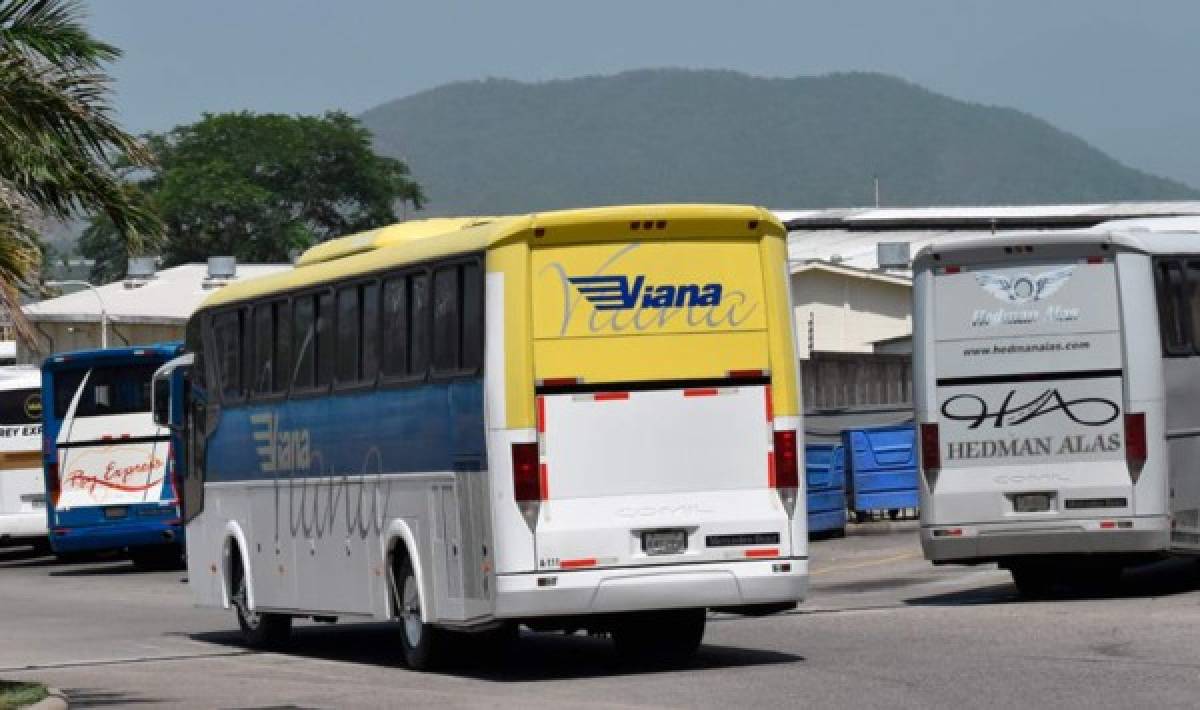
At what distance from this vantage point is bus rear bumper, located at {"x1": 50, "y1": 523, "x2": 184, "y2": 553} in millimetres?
38969

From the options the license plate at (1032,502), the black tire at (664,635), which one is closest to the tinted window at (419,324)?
the black tire at (664,635)

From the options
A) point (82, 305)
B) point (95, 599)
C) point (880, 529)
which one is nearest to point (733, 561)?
point (95, 599)

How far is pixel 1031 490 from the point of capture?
24.5 metres

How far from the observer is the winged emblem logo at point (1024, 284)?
2441 centimetres

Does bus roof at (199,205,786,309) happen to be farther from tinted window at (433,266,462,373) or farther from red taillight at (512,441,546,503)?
red taillight at (512,441,546,503)

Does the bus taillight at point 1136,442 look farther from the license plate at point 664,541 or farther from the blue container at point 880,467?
the blue container at point 880,467

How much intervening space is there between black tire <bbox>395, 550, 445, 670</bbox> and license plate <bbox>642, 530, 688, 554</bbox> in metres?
2.05

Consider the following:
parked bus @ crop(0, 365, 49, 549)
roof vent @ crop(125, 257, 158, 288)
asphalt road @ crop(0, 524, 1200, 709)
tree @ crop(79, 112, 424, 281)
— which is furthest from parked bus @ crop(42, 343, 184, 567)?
tree @ crop(79, 112, 424, 281)

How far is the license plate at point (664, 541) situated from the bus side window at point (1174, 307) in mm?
6894

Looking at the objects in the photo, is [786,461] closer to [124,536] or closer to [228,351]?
[228,351]

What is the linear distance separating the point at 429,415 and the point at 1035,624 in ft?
17.7

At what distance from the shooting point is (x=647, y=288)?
19.1 m

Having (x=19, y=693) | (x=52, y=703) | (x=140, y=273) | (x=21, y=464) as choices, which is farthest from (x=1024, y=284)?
(x=140, y=273)

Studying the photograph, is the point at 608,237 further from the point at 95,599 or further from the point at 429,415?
the point at 95,599
